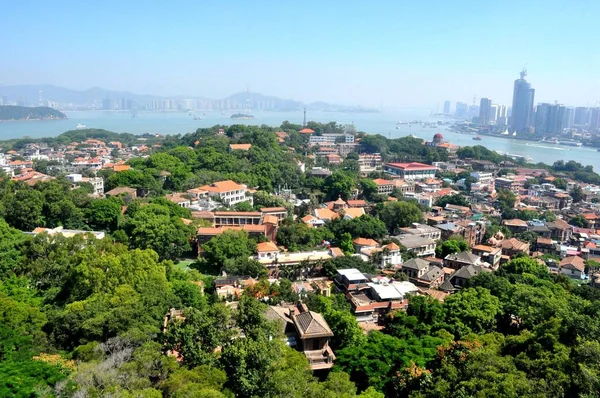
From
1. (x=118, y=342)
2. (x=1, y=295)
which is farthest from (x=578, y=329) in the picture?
(x=1, y=295)

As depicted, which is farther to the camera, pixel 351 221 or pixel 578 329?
pixel 351 221

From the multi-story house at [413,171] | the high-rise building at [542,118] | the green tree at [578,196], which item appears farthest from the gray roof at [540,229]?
the high-rise building at [542,118]

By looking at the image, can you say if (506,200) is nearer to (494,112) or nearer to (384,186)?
(384,186)

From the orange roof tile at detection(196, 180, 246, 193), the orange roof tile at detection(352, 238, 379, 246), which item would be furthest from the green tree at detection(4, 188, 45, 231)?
the orange roof tile at detection(352, 238, 379, 246)

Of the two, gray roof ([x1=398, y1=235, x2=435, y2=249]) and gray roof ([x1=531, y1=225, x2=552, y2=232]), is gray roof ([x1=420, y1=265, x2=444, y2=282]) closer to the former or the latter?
gray roof ([x1=398, y1=235, x2=435, y2=249])

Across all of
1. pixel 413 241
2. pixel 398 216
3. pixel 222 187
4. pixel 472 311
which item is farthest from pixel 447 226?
pixel 222 187

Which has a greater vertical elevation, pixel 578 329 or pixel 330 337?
pixel 578 329

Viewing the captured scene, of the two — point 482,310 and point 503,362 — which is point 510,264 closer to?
point 482,310
